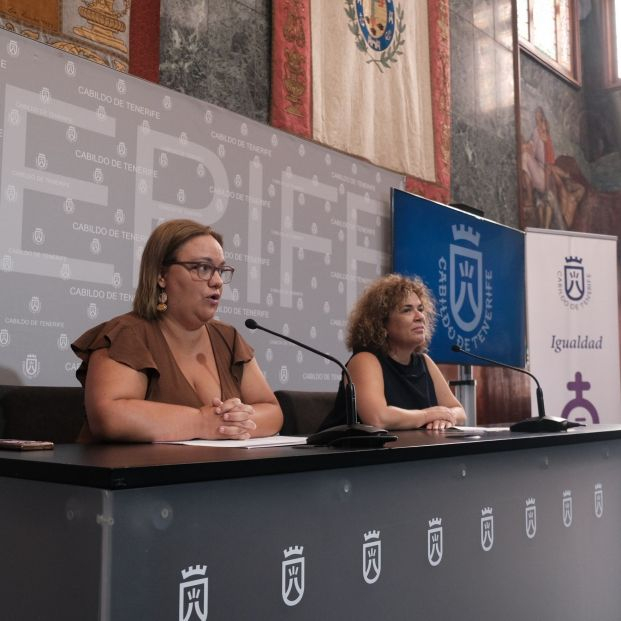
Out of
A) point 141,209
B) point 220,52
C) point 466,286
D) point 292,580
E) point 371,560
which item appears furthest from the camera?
point 466,286

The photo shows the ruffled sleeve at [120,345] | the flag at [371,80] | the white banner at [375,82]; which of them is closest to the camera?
the ruffled sleeve at [120,345]

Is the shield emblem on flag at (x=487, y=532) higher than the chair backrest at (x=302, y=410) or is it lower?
lower

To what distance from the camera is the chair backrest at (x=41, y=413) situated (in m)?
2.54

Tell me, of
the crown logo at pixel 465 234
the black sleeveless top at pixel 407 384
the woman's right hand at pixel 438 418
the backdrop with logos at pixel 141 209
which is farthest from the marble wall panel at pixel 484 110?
the woman's right hand at pixel 438 418

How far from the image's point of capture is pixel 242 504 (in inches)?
54.2

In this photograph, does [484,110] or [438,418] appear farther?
[484,110]

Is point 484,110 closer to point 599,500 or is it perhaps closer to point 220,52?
point 220,52

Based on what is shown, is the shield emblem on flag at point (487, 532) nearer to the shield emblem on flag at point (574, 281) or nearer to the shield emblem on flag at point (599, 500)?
the shield emblem on flag at point (599, 500)

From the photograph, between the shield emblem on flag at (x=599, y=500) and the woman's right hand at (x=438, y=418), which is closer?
the shield emblem on flag at (x=599, y=500)

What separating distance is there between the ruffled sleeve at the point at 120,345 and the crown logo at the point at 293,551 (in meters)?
0.80

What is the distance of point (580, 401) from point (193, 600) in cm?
531

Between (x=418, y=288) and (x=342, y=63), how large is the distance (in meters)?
2.12

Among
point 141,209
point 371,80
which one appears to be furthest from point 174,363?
point 371,80

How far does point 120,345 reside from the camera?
6.98 feet
